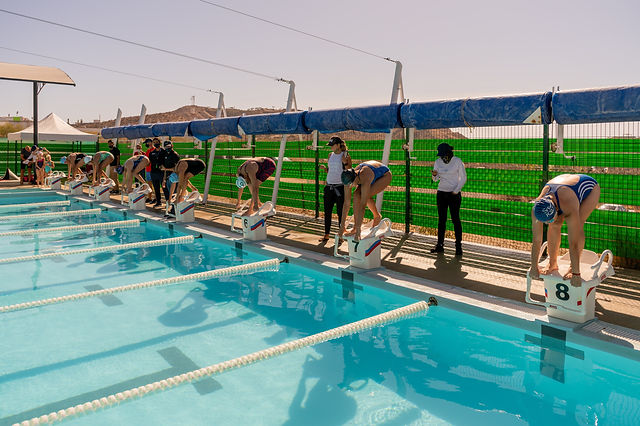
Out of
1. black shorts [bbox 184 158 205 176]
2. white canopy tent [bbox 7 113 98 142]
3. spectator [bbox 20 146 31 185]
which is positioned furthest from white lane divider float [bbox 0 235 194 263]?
white canopy tent [bbox 7 113 98 142]

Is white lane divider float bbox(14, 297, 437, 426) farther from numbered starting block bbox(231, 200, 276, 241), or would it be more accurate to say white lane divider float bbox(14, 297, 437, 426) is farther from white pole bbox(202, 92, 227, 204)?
white pole bbox(202, 92, 227, 204)

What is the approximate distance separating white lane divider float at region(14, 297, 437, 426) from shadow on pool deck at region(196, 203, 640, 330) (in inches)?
31.3

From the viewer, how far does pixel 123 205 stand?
12789 millimetres

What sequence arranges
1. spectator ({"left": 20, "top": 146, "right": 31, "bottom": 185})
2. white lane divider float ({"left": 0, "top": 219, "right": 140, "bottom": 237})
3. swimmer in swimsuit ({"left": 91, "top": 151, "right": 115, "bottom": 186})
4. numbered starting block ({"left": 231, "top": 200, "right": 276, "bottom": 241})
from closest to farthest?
numbered starting block ({"left": 231, "top": 200, "right": 276, "bottom": 241}) < white lane divider float ({"left": 0, "top": 219, "right": 140, "bottom": 237}) < swimmer in swimsuit ({"left": 91, "top": 151, "right": 115, "bottom": 186}) < spectator ({"left": 20, "top": 146, "right": 31, "bottom": 185})

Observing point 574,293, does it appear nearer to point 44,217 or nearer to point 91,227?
point 91,227

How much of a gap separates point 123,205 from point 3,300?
7.63 metres

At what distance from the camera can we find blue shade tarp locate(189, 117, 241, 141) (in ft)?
36.0

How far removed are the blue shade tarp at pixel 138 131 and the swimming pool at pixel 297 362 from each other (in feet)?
31.7

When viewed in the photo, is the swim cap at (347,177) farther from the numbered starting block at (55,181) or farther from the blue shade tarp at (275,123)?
the numbered starting block at (55,181)

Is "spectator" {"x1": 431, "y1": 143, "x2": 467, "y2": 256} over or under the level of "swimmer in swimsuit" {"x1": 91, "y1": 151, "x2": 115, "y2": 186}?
under

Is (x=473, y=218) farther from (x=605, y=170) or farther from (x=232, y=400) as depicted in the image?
(x=232, y=400)

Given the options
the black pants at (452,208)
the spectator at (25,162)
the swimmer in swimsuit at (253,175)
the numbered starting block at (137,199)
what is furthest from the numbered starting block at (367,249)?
the spectator at (25,162)

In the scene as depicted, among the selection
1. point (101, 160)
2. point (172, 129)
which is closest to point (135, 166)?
point (172, 129)

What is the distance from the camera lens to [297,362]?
392 centimetres
